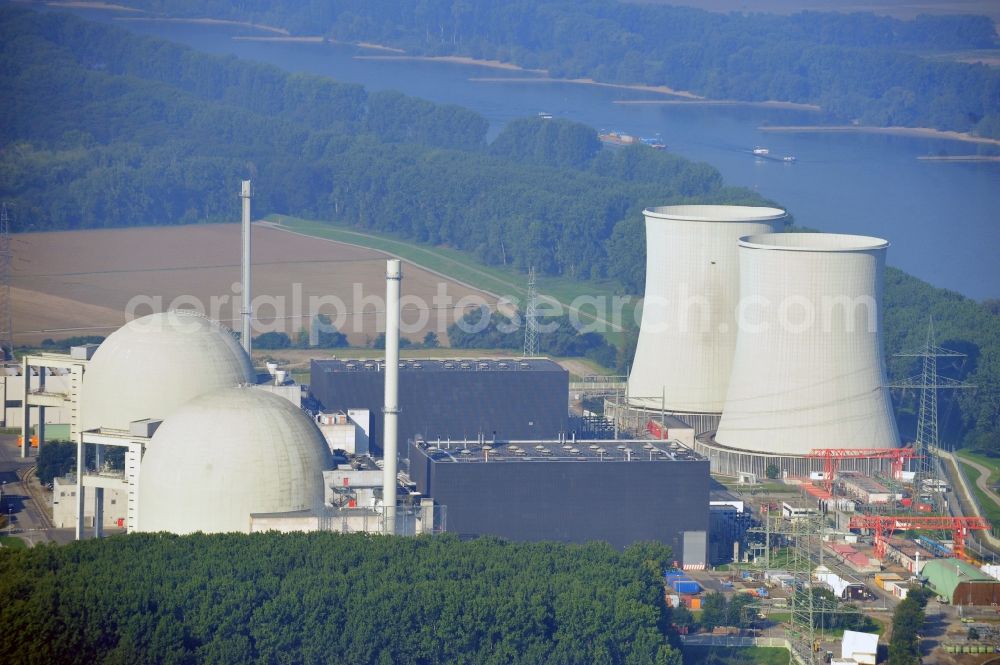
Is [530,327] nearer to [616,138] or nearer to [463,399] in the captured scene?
[463,399]

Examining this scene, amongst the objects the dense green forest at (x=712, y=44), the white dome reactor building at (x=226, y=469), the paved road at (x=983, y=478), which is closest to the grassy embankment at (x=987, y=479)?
the paved road at (x=983, y=478)

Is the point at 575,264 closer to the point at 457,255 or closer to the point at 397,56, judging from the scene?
the point at 457,255

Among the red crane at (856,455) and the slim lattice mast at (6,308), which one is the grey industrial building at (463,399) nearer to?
the red crane at (856,455)

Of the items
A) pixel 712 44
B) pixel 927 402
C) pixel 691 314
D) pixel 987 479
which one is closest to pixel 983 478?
pixel 987 479

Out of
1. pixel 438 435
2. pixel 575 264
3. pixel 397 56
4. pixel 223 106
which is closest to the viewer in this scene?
pixel 438 435

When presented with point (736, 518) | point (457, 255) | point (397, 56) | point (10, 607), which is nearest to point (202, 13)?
point (397, 56)

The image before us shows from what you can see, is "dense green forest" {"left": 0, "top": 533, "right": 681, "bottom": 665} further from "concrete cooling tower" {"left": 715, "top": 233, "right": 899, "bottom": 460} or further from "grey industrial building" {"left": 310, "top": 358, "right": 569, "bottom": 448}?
"grey industrial building" {"left": 310, "top": 358, "right": 569, "bottom": 448}
